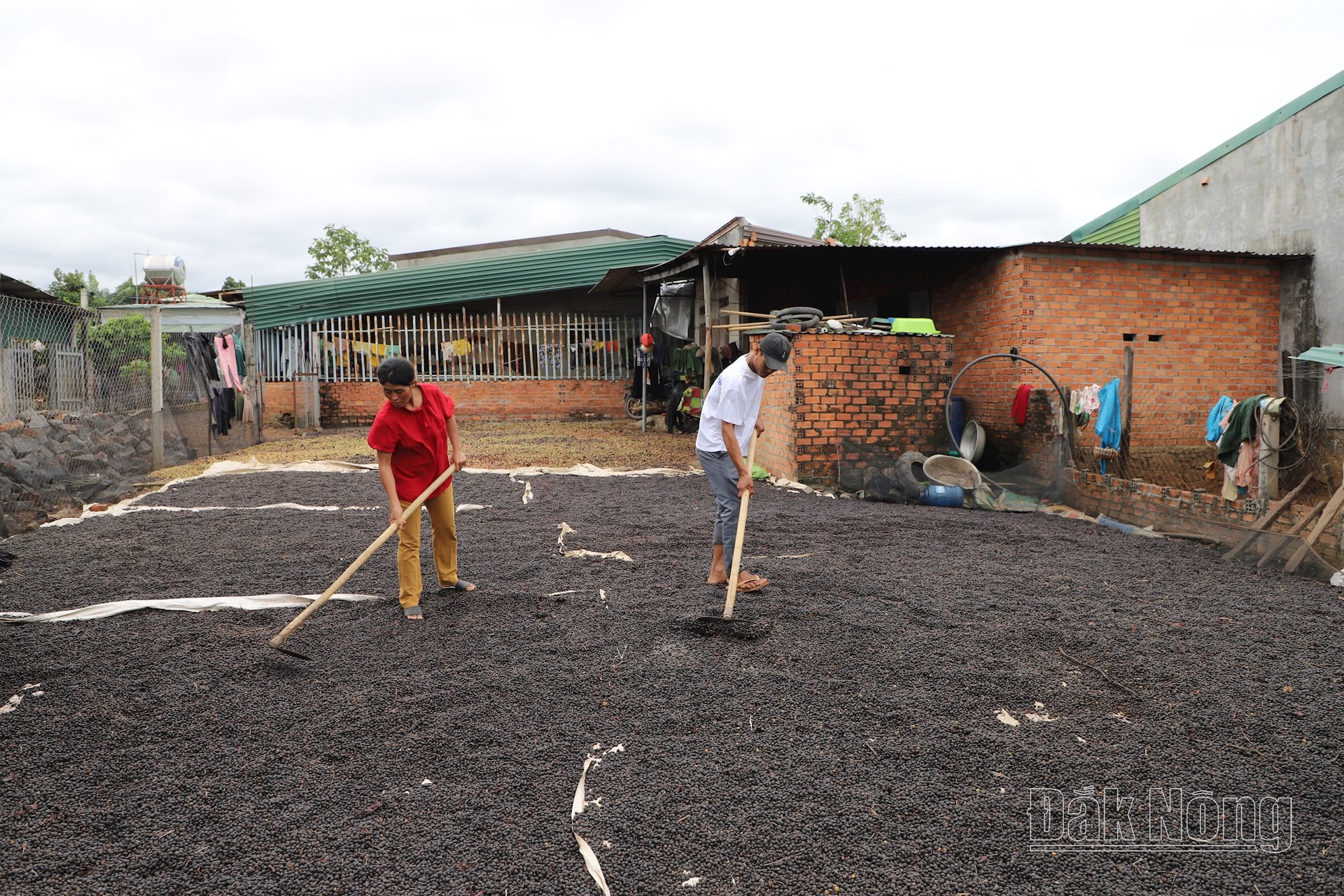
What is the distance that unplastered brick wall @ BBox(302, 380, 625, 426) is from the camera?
54.9 feet

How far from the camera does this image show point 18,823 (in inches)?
98.0

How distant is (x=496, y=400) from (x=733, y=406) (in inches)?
510

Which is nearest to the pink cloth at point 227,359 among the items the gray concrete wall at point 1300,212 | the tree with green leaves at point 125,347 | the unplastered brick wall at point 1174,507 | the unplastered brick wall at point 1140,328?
the tree with green leaves at point 125,347

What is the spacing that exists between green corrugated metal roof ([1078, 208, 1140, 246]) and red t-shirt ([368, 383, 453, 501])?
12773 mm

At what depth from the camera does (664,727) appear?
310 cm

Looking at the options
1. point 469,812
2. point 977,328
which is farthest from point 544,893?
point 977,328

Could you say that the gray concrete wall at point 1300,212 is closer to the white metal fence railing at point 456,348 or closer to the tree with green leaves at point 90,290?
the white metal fence railing at point 456,348

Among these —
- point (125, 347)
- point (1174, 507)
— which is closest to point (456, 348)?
point (125, 347)

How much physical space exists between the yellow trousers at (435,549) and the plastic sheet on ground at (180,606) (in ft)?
1.24

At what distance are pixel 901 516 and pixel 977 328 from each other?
485cm

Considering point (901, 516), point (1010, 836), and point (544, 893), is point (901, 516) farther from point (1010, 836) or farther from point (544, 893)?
point (544, 893)

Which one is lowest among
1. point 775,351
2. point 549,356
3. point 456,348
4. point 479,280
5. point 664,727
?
point 664,727

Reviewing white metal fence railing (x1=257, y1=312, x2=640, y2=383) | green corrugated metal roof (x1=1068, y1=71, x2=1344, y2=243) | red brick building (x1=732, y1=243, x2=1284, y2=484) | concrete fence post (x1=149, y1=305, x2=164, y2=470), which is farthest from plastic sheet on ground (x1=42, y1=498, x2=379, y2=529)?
green corrugated metal roof (x1=1068, y1=71, x2=1344, y2=243)

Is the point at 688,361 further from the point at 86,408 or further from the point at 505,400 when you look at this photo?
the point at 86,408
